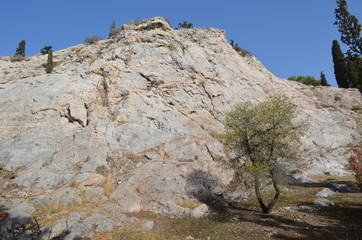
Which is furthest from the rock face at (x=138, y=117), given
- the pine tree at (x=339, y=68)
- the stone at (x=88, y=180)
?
the pine tree at (x=339, y=68)

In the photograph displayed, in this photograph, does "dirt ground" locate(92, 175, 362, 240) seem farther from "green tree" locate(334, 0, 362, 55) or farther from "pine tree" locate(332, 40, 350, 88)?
"pine tree" locate(332, 40, 350, 88)

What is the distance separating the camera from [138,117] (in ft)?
102

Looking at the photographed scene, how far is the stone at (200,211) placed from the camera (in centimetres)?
1877

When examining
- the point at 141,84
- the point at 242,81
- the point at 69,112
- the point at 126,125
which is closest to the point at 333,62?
the point at 242,81

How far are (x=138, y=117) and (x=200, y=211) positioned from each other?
16.3m

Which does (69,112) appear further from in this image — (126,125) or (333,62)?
(333,62)

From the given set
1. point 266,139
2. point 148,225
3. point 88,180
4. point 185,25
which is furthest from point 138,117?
point 185,25

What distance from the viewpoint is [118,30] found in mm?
52906

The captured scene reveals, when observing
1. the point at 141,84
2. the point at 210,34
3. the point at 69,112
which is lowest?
the point at 69,112

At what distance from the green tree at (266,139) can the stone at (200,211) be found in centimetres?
459

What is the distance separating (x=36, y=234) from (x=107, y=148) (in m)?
12.5

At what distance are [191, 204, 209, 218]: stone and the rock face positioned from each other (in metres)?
1.26

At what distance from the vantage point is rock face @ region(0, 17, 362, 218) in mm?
22531

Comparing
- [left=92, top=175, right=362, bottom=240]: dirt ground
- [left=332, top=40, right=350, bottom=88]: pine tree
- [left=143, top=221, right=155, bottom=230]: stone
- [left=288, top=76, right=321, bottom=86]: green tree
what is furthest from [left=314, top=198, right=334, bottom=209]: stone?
[left=288, top=76, right=321, bottom=86]: green tree
